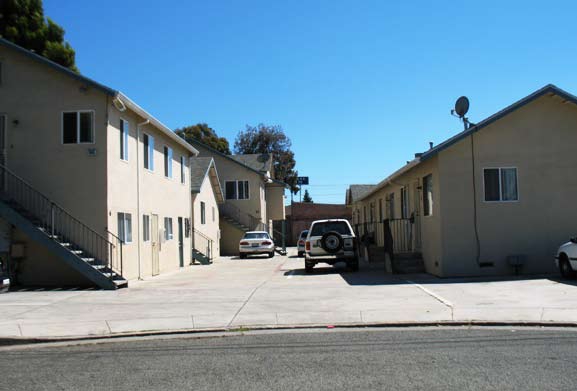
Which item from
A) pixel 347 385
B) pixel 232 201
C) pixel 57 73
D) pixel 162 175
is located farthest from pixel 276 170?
pixel 347 385

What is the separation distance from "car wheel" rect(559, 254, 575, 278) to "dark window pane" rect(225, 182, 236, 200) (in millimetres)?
27243

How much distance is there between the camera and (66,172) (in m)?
17.4

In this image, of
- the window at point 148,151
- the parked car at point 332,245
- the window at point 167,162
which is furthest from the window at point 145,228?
the parked car at point 332,245

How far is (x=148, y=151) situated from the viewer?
70.4 feet

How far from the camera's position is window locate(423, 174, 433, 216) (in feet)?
62.1

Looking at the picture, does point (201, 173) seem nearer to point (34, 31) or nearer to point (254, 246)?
point (254, 246)

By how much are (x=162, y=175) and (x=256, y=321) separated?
1420 centimetres

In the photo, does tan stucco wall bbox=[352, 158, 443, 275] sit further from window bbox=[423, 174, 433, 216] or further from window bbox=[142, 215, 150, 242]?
window bbox=[142, 215, 150, 242]

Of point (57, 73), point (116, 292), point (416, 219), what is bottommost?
Answer: point (116, 292)

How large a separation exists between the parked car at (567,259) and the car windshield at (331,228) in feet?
22.9

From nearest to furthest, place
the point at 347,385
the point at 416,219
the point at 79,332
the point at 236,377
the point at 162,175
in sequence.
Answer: the point at 347,385
the point at 236,377
the point at 79,332
the point at 416,219
the point at 162,175

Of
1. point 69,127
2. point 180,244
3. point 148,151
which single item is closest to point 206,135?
point 180,244

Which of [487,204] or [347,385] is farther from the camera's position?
[487,204]

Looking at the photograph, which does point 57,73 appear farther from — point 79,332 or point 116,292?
point 79,332
